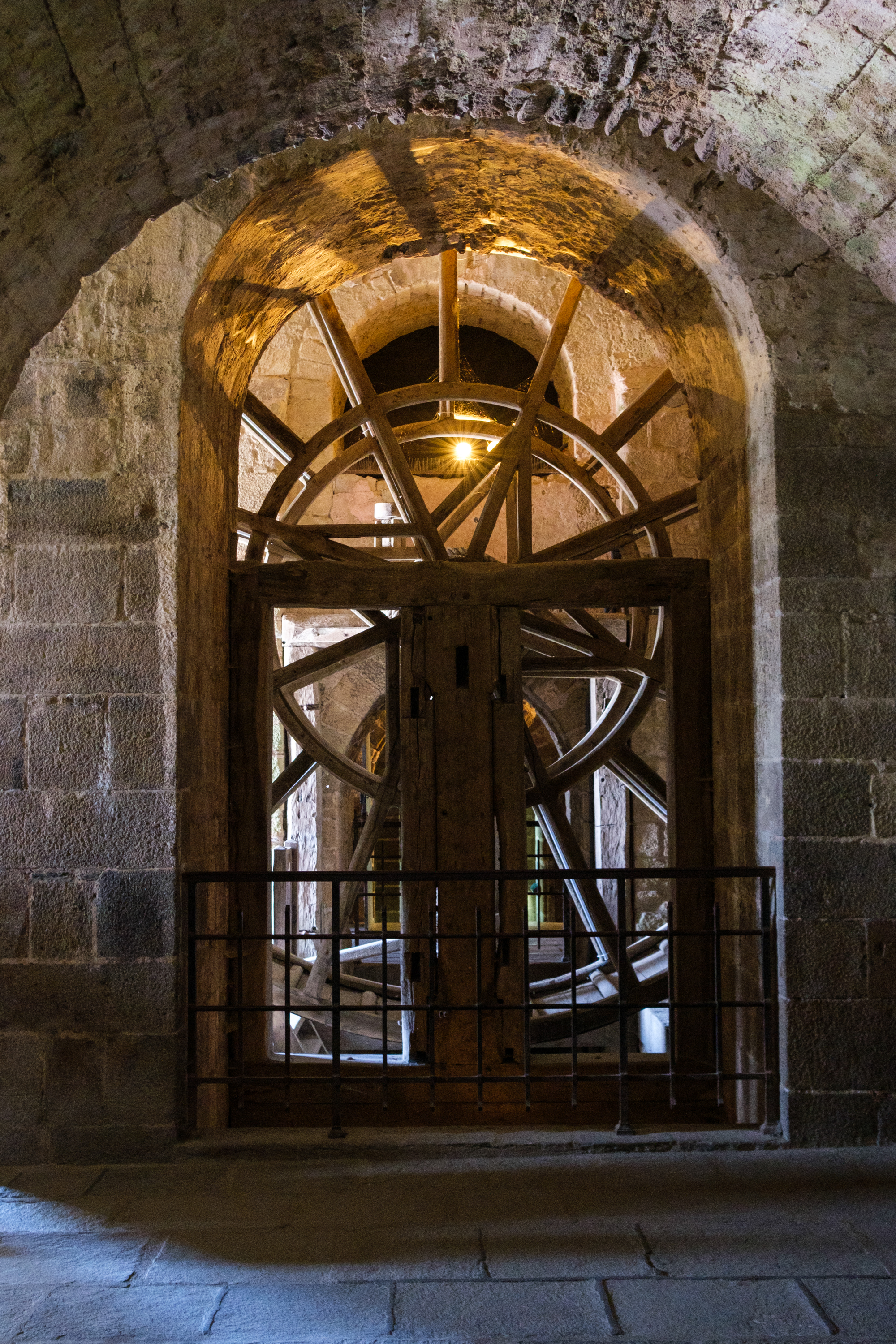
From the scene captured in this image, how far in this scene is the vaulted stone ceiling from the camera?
1.75m

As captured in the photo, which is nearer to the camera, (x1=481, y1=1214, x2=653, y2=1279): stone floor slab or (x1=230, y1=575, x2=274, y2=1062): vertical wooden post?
(x1=481, y1=1214, x2=653, y2=1279): stone floor slab

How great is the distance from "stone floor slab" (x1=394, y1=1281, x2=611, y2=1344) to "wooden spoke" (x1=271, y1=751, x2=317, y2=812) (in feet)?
10.0

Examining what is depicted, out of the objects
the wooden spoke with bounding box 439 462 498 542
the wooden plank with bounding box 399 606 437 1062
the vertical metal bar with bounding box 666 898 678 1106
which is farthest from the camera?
the wooden spoke with bounding box 439 462 498 542

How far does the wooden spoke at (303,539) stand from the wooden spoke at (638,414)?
1.52 m

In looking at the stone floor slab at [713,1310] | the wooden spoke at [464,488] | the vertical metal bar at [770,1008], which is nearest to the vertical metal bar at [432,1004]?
the stone floor slab at [713,1310]

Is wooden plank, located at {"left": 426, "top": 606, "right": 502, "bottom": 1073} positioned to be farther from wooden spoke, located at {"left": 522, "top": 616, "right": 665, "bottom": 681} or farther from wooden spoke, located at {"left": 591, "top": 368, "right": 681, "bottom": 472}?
wooden spoke, located at {"left": 591, "top": 368, "right": 681, "bottom": 472}

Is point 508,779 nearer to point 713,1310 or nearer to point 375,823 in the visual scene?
point 375,823

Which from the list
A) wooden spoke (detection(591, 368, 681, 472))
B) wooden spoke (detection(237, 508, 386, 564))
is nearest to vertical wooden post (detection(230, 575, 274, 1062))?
wooden spoke (detection(237, 508, 386, 564))

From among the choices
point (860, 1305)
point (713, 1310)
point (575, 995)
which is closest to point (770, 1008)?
point (575, 995)

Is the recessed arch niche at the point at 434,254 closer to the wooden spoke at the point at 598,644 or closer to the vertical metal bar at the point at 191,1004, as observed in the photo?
the vertical metal bar at the point at 191,1004

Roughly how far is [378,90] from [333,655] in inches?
133

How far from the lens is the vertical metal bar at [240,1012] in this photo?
3.53 metres

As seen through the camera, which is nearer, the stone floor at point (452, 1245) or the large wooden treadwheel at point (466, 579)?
the stone floor at point (452, 1245)

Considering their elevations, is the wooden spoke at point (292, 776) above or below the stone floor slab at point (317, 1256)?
above
